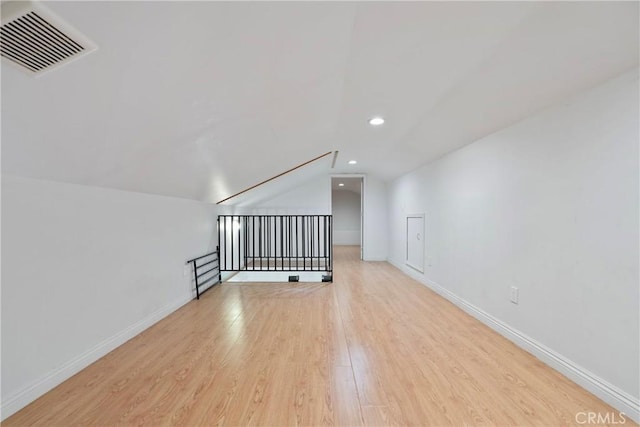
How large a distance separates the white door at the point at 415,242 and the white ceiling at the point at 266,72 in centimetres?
229

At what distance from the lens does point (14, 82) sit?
100cm

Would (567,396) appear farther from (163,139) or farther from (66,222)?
(66,222)

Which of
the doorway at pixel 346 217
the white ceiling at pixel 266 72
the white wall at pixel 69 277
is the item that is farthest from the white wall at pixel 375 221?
the white wall at pixel 69 277

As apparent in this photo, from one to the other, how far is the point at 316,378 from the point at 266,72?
6.34ft

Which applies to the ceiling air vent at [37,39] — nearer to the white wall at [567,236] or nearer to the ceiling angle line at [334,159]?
the white wall at [567,236]

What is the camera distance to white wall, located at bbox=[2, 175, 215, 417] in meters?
1.48

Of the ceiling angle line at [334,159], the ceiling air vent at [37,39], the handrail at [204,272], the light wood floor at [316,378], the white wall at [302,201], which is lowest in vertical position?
the light wood floor at [316,378]

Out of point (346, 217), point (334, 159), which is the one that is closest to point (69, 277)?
point (334, 159)

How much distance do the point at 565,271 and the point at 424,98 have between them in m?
1.58

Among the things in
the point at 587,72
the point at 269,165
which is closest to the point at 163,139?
the point at 269,165
